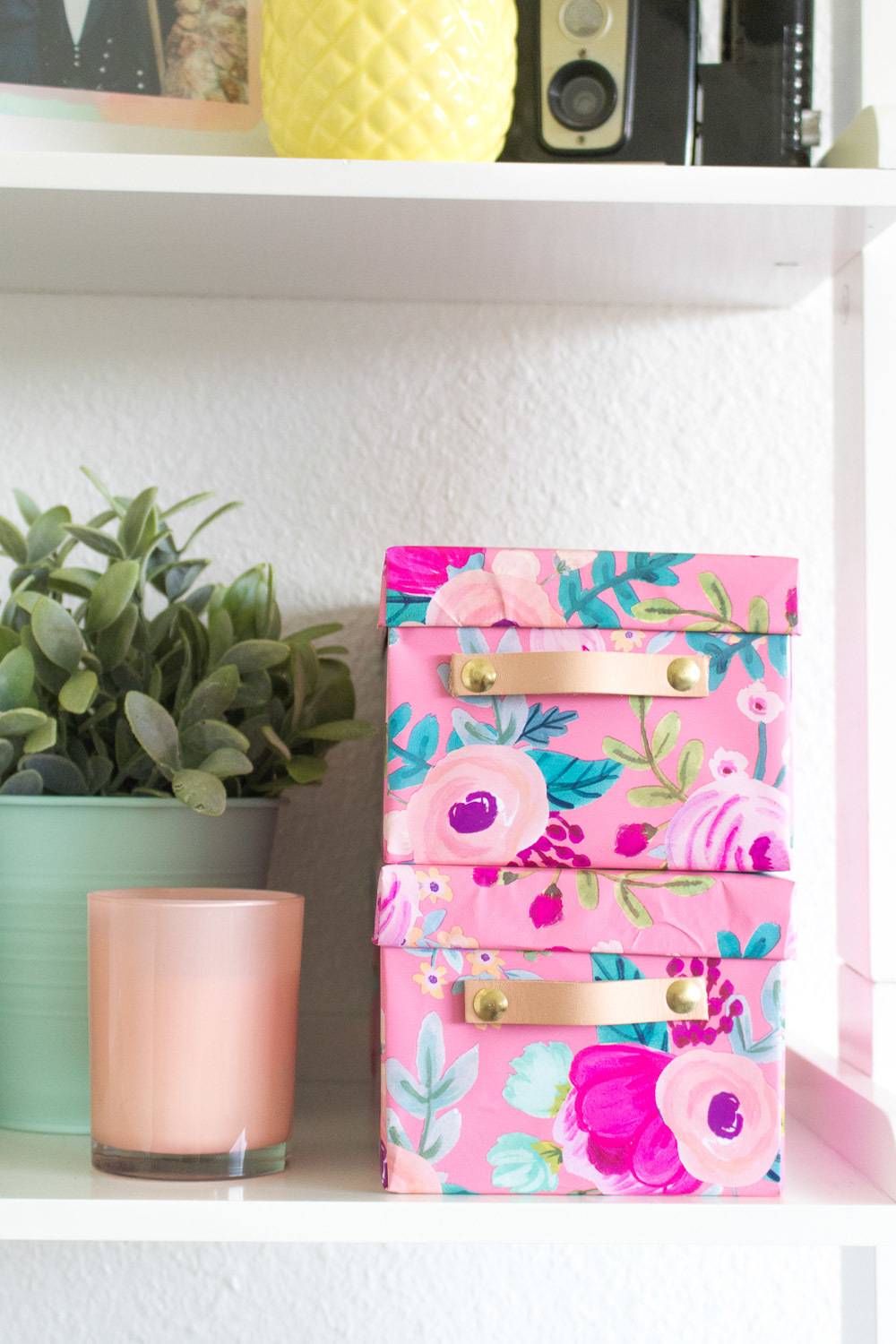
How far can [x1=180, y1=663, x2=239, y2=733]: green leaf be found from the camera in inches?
22.8

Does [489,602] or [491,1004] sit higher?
[489,602]

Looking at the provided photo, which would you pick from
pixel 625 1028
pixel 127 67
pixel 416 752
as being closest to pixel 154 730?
pixel 416 752

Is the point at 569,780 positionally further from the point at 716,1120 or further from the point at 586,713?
the point at 716,1120

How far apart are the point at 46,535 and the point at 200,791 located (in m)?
0.18

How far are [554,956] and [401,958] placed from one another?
6 centimetres

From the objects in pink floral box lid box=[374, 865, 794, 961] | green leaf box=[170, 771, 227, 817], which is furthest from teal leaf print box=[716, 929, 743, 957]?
green leaf box=[170, 771, 227, 817]

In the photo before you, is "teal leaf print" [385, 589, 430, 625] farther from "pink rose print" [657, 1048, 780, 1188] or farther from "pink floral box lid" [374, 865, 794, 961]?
"pink rose print" [657, 1048, 780, 1188]

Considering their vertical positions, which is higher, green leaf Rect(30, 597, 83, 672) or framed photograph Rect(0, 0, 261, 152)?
framed photograph Rect(0, 0, 261, 152)

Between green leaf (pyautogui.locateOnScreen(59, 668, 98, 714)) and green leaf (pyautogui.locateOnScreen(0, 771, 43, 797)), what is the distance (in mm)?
33

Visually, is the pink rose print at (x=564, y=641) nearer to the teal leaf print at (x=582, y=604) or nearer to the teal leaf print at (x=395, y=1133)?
the teal leaf print at (x=582, y=604)

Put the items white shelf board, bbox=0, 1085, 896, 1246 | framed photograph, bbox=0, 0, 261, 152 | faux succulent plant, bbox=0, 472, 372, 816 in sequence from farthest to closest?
framed photograph, bbox=0, 0, 261, 152 → faux succulent plant, bbox=0, 472, 372, 816 → white shelf board, bbox=0, 1085, 896, 1246

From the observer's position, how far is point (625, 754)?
504mm

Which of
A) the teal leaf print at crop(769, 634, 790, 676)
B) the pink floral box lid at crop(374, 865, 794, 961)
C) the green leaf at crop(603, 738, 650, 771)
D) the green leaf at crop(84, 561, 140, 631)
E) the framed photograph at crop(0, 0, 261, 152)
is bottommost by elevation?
the pink floral box lid at crop(374, 865, 794, 961)

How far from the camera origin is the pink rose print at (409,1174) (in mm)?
488
